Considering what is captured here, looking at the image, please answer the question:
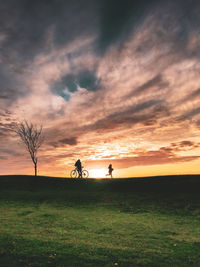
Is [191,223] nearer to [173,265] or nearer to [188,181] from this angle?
[173,265]

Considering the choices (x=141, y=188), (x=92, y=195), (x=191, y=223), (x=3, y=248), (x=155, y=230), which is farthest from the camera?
(x=141, y=188)

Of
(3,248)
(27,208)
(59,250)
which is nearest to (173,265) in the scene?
(59,250)

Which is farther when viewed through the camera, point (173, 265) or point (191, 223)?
point (191, 223)

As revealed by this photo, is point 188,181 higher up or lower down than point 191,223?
higher up

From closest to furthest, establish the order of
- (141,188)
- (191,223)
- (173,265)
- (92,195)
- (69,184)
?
(173,265), (191,223), (92,195), (141,188), (69,184)

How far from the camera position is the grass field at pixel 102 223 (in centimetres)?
934

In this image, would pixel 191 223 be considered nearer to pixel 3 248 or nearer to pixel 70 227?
pixel 70 227

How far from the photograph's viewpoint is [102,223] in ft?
54.9

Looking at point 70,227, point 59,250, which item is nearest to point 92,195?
point 70,227

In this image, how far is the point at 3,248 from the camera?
32.1 ft

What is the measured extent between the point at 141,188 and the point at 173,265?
75.2 ft

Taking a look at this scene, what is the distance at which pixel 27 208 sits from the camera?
2323 cm

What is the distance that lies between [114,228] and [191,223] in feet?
22.3

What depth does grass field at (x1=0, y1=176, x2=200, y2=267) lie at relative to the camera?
9344 mm
